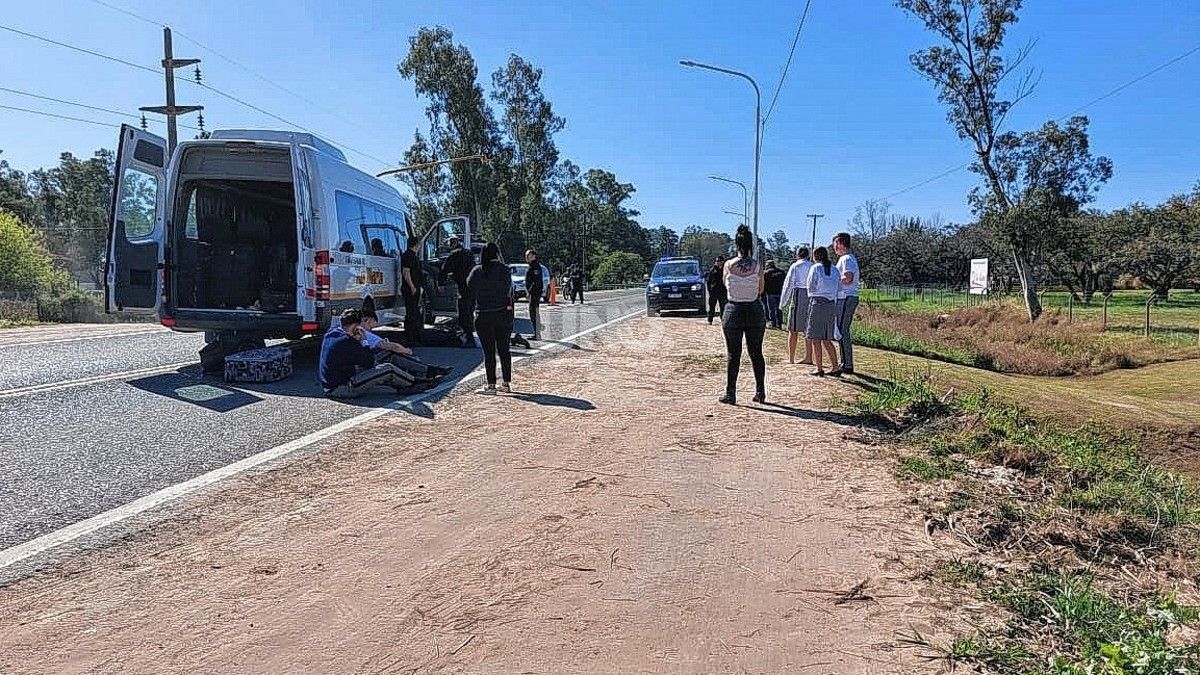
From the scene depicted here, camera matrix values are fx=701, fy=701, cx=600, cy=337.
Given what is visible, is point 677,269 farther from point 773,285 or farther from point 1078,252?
point 1078,252

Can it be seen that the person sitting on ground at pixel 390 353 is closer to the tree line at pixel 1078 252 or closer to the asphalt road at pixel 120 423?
the asphalt road at pixel 120 423

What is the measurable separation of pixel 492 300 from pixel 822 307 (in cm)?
422

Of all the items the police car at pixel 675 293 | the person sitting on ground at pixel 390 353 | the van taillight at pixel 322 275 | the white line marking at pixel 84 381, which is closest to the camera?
the white line marking at pixel 84 381

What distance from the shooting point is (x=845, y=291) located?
9.01 m

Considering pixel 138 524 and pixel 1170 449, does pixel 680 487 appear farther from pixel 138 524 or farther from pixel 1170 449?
pixel 1170 449

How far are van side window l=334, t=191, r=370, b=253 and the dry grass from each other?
1043 centimetres

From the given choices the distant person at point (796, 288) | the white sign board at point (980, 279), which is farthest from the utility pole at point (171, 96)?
the white sign board at point (980, 279)

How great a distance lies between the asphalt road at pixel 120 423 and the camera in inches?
171

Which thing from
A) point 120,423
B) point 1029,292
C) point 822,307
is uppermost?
point 1029,292

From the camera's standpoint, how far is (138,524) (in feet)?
12.7

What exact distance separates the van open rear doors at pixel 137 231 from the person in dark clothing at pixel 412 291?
356cm

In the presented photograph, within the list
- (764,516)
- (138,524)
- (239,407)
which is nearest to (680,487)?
(764,516)

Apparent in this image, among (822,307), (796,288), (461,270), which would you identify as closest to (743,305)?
(822,307)

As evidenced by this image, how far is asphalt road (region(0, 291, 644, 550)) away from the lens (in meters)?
4.34
